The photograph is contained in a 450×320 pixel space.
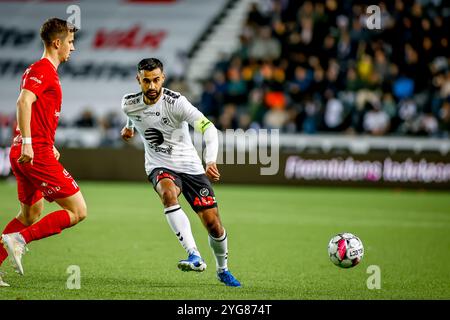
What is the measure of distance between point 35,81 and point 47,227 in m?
1.21

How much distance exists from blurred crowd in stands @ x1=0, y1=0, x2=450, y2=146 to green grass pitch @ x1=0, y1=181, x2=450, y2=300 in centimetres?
272

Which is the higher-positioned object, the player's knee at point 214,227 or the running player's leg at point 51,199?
the running player's leg at point 51,199

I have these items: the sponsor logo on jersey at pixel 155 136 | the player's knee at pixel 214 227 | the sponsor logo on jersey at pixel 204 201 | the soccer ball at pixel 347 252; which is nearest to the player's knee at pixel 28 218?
the sponsor logo on jersey at pixel 155 136

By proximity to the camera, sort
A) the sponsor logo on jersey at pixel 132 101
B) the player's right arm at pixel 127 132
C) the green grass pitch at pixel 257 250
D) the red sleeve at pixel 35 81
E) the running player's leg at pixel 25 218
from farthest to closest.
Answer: the player's right arm at pixel 127 132 < the sponsor logo on jersey at pixel 132 101 < the running player's leg at pixel 25 218 < the green grass pitch at pixel 257 250 < the red sleeve at pixel 35 81

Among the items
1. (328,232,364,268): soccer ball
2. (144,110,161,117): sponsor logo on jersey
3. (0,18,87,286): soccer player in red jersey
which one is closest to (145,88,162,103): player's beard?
(144,110,161,117): sponsor logo on jersey

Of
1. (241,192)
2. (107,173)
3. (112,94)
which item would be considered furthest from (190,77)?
(241,192)

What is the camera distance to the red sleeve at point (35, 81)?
6.81 metres

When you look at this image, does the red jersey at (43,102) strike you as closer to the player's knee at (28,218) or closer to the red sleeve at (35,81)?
the red sleeve at (35,81)

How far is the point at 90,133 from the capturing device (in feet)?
74.3

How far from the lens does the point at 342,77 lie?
69.3 feet

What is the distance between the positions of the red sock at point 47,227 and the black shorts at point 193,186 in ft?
3.11
